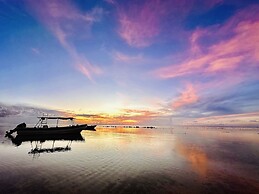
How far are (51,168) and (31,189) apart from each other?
22.6 ft

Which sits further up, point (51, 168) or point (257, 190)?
point (51, 168)

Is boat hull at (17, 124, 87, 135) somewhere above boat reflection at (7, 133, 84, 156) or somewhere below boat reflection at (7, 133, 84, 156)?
above

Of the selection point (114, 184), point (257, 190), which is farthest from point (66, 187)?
point (257, 190)

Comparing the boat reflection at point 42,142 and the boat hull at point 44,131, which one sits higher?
the boat hull at point 44,131

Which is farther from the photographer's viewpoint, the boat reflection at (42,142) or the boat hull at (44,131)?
the boat hull at (44,131)

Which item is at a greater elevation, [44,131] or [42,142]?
[44,131]

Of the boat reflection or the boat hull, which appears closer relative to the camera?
the boat reflection

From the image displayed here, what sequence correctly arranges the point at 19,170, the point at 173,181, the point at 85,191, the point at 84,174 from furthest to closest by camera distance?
the point at 19,170
the point at 84,174
the point at 173,181
the point at 85,191

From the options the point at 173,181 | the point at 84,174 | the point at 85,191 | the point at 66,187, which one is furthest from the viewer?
the point at 84,174

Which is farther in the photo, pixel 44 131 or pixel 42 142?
pixel 44 131

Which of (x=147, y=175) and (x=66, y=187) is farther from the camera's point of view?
(x=147, y=175)

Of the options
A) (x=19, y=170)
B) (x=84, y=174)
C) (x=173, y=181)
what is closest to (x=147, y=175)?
(x=173, y=181)

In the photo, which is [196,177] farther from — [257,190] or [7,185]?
[7,185]

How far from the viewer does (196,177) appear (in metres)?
17.7
